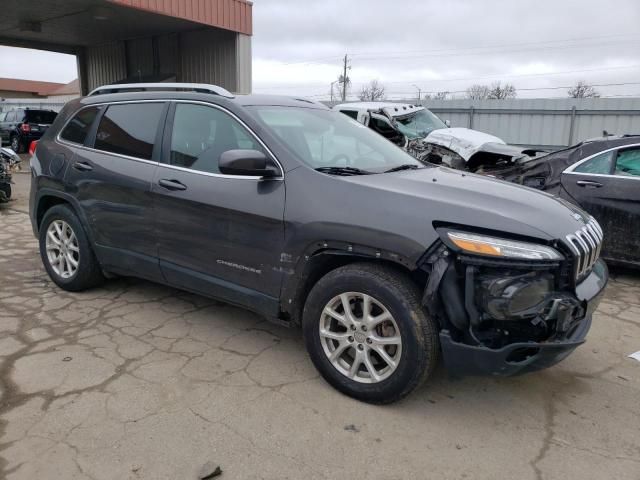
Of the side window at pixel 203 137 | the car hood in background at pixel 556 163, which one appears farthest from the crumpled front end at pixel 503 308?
the car hood in background at pixel 556 163

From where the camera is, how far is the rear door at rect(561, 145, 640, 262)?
527 centimetres

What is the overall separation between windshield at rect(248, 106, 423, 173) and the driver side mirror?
229mm

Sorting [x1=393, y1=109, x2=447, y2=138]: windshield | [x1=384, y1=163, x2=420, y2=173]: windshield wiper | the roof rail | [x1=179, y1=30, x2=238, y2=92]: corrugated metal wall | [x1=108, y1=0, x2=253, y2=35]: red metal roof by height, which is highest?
[x1=108, y1=0, x2=253, y2=35]: red metal roof

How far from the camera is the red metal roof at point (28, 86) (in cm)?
5197

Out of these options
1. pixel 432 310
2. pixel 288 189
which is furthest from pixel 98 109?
pixel 432 310

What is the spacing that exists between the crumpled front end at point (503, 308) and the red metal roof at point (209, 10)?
1260 cm

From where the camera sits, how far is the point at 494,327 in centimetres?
267

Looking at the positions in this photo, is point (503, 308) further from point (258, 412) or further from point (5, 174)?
point (5, 174)

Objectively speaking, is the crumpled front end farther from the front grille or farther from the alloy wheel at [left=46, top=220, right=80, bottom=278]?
the alloy wheel at [left=46, top=220, right=80, bottom=278]

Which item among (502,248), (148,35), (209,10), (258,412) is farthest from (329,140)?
(148,35)

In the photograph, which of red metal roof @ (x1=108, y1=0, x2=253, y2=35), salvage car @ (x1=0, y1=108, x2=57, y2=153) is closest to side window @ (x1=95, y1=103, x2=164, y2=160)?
red metal roof @ (x1=108, y1=0, x2=253, y2=35)

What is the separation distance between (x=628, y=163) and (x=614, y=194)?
1.25 feet

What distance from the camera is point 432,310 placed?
105 inches

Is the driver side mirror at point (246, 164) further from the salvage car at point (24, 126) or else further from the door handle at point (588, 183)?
the salvage car at point (24, 126)
